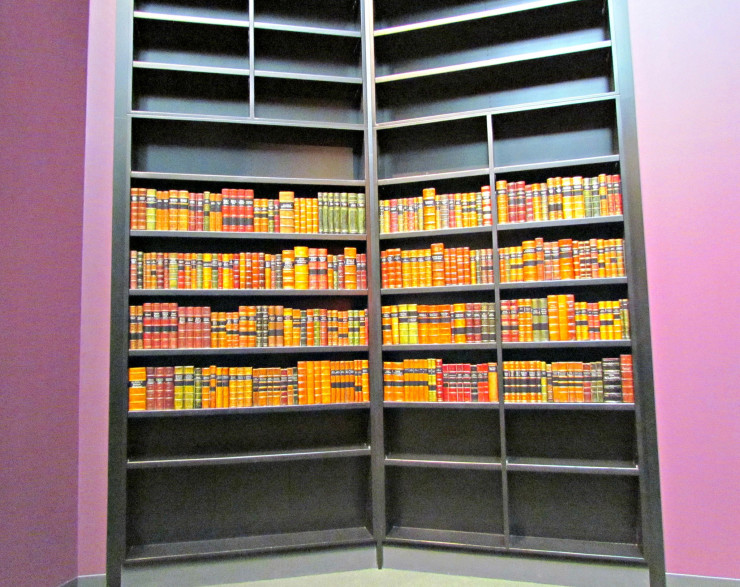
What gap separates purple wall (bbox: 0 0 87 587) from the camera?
6.39ft

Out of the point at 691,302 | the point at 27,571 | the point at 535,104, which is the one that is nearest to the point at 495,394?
the point at 691,302

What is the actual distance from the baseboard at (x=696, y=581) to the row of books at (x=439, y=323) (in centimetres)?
140

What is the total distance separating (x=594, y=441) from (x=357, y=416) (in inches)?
52.3

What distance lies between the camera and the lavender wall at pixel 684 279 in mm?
2260

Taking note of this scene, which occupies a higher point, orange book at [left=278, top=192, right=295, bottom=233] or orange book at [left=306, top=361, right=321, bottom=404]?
orange book at [left=278, top=192, right=295, bottom=233]

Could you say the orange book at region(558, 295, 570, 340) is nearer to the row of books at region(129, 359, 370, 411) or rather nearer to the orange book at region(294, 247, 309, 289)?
the row of books at region(129, 359, 370, 411)

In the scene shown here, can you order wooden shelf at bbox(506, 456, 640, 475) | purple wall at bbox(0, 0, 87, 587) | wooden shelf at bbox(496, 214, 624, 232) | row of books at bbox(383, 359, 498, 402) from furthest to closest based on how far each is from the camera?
row of books at bbox(383, 359, 498, 402) → wooden shelf at bbox(496, 214, 624, 232) → wooden shelf at bbox(506, 456, 640, 475) → purple wall at bbox(0, 0, 87, 587)

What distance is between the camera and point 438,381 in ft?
8.46

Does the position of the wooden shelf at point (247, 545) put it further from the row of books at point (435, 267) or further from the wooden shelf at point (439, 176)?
the wooden shelf at point (439, 176)

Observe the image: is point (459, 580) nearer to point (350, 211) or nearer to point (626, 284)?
point (626, 284)

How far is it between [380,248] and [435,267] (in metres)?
0.38

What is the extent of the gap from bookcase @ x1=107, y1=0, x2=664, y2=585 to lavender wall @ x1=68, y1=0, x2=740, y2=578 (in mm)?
112

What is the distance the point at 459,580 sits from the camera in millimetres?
2402

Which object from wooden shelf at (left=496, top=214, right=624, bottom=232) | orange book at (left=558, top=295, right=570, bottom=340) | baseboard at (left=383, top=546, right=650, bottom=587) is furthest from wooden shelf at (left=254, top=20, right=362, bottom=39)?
baseboard at (left=383, top=546, right=650, bottom=587)
